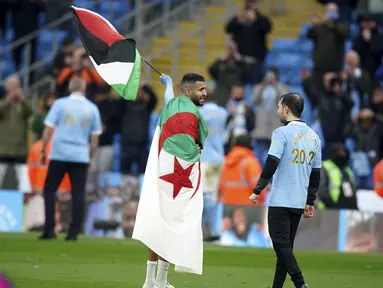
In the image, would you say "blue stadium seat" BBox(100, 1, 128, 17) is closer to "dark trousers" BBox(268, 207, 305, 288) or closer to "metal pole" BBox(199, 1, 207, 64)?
"metal pole" BBox(199, 1, 207, 64)

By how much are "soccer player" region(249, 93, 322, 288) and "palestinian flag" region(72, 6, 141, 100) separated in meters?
1.82

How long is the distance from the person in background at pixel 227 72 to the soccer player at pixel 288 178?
13.1 metres

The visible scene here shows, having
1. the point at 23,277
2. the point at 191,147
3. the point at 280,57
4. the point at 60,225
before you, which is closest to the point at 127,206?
the point at 60,225

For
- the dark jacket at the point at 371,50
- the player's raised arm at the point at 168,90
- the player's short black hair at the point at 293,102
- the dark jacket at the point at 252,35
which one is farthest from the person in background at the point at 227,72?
the player's short black hair at the point at 293,102

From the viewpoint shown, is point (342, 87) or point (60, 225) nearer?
point (60, 225)

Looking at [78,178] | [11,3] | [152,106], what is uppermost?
[11,3]

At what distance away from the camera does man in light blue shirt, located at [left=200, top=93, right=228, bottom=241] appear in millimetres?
21688

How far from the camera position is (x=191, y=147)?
40.9ft

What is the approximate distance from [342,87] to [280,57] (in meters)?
3.69

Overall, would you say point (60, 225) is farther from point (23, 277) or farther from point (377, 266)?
point (23, 277)

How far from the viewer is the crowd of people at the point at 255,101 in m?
24.4

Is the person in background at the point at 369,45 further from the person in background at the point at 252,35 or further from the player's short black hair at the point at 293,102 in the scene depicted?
the player's short black hair at the point at 293,102

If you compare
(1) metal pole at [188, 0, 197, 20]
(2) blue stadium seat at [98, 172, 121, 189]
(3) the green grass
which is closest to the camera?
(2) blue stadium seat at [98, 172, 121, 189]

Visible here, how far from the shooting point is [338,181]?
2198 cm
